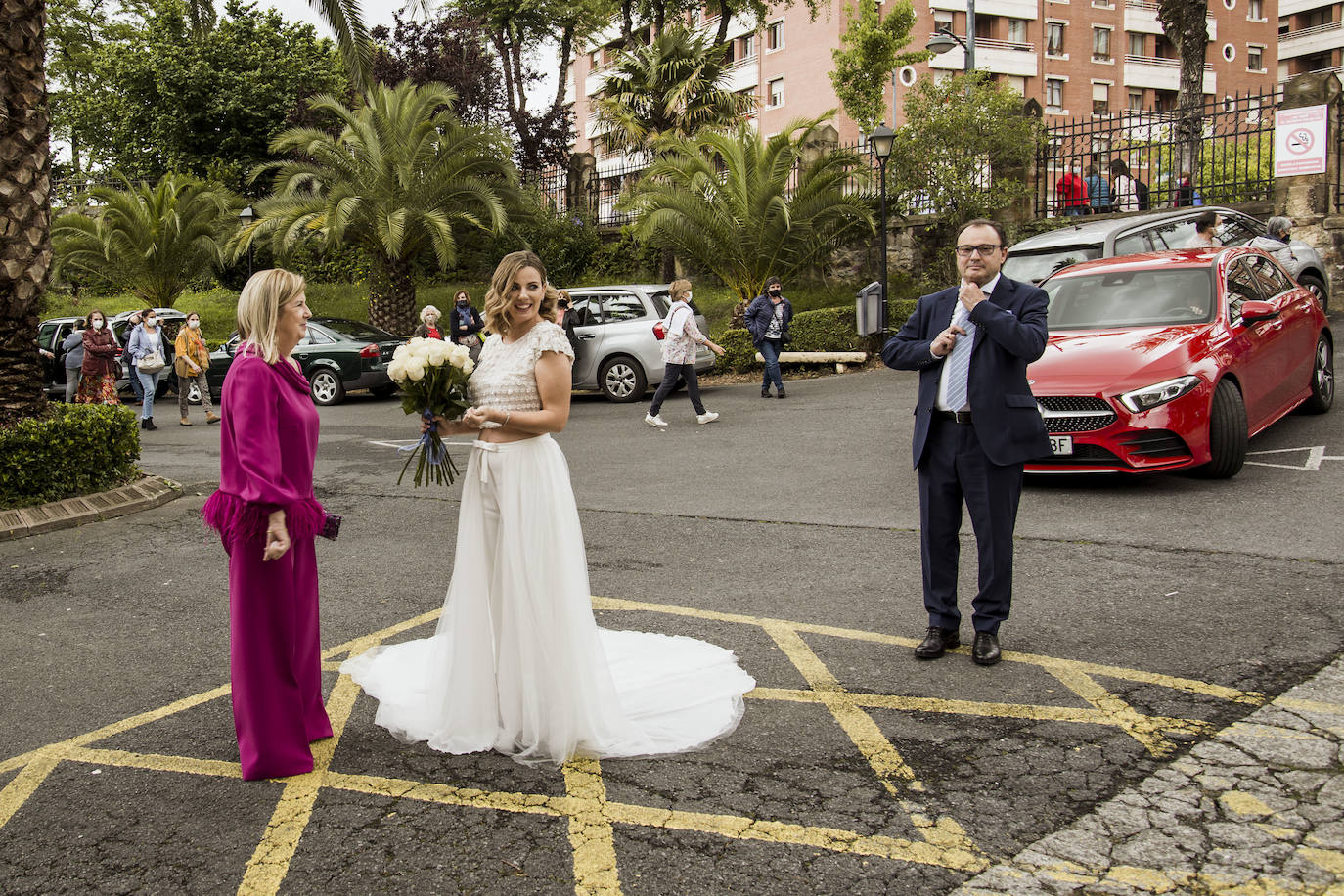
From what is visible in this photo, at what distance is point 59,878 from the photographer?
3.19 m

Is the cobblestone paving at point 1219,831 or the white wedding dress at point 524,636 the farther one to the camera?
the white wedding dress at point 524,636

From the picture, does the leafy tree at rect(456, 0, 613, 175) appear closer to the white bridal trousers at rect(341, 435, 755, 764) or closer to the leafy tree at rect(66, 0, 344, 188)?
the leafy tree at rect(66, 0, 344, 188)

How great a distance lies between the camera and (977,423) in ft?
15.4

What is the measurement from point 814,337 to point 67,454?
12351 millimetres

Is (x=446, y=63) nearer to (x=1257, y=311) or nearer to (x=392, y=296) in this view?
(x=392, y=296)

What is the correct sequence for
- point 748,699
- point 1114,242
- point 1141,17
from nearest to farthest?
1. point 748,699
2. point 1114,242
3. point 1141,17

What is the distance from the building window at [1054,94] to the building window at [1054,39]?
1.27m

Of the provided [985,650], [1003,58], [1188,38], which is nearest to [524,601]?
[985,650]

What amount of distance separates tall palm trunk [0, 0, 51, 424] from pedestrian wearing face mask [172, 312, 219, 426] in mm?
7723

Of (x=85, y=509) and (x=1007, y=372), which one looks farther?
(x=85, y=509)

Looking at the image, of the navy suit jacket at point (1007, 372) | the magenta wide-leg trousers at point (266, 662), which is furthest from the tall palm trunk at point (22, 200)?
the navy suit jacket at point (1007, 372)

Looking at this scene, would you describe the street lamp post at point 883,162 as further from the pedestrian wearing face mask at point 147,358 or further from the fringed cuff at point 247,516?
the fringed cuff at point 247,516

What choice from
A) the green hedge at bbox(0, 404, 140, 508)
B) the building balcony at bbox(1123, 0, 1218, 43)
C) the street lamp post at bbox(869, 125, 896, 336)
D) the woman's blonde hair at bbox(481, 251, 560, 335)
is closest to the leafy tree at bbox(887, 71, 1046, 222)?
the street lamp post at bbox(869, 125, 896, 336)

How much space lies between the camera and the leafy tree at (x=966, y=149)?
19.1 m
